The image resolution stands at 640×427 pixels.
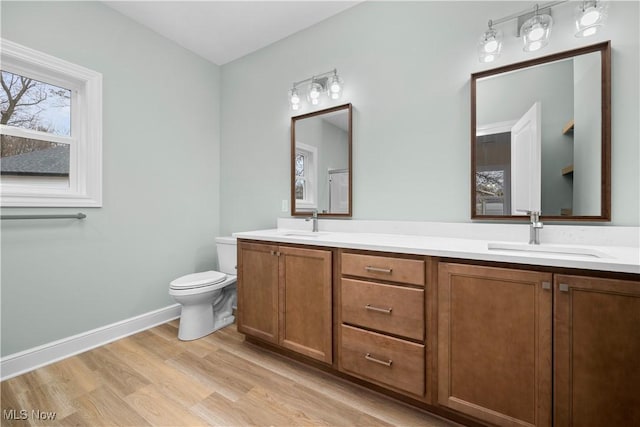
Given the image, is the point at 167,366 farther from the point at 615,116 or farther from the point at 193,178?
the point at 615,116

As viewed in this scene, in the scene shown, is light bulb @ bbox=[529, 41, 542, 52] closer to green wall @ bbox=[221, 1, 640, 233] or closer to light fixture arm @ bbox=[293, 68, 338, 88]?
green wall @ bbox=[221, 1, 640, 233]

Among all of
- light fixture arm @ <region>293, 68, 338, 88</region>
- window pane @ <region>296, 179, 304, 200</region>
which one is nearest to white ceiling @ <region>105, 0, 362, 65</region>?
light fixture arm @ <region>293, 68, 338, 88</region>

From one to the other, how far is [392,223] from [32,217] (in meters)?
2.37

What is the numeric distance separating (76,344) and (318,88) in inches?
105

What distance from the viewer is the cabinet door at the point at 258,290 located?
182 centimetres

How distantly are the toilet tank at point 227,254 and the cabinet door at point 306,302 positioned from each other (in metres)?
0.93

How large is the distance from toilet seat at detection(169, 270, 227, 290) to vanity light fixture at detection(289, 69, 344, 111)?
1636 millimetres

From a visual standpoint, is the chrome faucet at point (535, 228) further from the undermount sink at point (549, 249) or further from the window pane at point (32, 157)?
the window pane at point (32, 157)

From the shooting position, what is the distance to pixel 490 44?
1539mm

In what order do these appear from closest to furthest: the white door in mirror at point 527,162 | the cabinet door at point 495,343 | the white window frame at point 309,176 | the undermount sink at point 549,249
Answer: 1. the cabinet door at point 495,343
2. the undermount sink at point 549,249
3. the white door in mirror at point 527,162
4. the white window frame at point 309,176

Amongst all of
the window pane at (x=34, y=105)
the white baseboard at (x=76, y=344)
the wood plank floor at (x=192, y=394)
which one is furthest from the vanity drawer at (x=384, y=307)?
the window pane at (x=34, y=105)

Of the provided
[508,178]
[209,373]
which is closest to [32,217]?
[209,373]

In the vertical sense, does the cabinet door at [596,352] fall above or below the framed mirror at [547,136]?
below

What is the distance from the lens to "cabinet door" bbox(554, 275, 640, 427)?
3.05 ft
